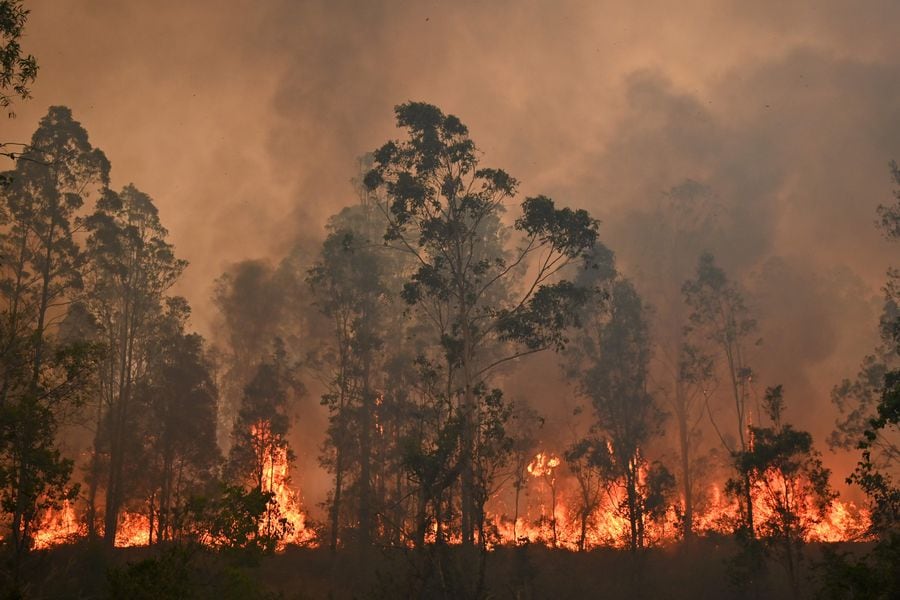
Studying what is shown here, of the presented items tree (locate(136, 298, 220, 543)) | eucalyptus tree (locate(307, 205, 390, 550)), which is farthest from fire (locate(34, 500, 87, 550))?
eucalyptus tree (locate(307, 205, 390, 550))

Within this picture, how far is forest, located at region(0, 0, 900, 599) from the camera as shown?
2281 cm

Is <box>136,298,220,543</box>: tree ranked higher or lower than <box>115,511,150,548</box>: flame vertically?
higher

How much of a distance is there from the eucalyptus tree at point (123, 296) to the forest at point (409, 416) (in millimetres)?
186

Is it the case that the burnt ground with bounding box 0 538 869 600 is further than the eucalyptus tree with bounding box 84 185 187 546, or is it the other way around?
the eucalyptus tree with bounding box 84 185 187 546

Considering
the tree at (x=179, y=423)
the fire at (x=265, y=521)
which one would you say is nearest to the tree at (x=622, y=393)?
the fire at (x=265, y=521)

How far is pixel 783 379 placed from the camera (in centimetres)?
5928

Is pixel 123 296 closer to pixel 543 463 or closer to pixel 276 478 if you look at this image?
pixel 276 478

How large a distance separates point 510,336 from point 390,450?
62.0 feet

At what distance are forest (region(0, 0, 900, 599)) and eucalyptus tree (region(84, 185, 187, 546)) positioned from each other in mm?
186

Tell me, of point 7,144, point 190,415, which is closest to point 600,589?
point 190,415

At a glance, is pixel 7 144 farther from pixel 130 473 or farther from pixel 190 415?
pixel 130 473

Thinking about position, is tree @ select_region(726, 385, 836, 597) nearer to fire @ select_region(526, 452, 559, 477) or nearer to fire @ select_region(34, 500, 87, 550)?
fire @ select_region(526, 452, 559, 477)

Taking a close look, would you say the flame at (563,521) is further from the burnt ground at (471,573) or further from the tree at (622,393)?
the tree at (622,393)

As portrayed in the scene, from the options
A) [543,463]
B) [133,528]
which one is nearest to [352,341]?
[543,463]
